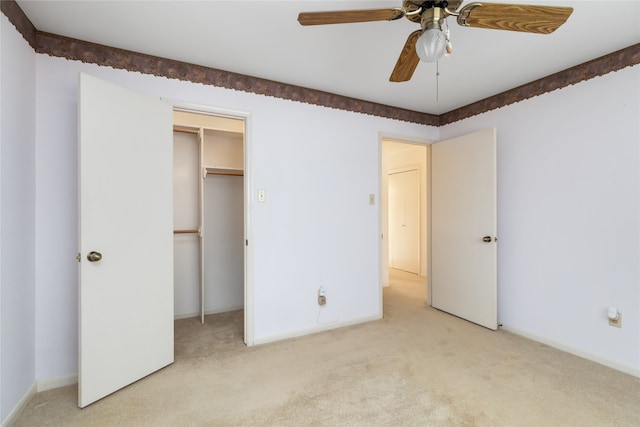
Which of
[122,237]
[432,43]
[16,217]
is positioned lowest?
[122,237]

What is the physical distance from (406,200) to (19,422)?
5.47 metres

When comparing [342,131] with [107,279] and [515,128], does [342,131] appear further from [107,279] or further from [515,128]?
[107,279]

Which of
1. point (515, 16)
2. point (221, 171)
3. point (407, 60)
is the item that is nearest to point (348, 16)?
point (407, 60)

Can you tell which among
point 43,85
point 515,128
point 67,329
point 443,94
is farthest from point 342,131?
point 67,329

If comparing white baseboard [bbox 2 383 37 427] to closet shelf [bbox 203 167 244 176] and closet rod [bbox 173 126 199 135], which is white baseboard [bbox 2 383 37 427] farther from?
closet rod [bbox 173 126 199 135]

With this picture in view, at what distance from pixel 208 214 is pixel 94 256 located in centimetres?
167

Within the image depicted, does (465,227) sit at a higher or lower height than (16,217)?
lower

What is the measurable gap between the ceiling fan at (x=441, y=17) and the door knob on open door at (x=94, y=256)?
1775 millimetres

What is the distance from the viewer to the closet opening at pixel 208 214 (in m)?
3.29

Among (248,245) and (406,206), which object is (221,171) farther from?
(406,206)

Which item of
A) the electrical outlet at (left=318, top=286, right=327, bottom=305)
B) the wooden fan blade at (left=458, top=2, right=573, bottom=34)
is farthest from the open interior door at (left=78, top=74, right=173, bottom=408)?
the wooden fan blade at (left=458, top=2, right=573, bottom=34)

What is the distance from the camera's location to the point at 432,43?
4.55ft

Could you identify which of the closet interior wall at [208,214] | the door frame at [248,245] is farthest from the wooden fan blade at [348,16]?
the closet interior wall at [208,214]

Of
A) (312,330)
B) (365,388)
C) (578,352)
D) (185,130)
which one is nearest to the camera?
(365,388)
